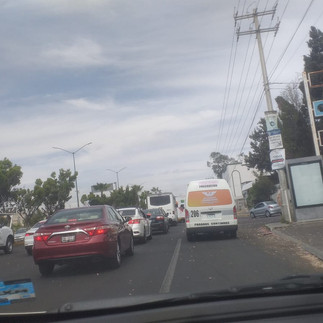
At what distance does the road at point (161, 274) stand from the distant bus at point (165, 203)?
24.4 m

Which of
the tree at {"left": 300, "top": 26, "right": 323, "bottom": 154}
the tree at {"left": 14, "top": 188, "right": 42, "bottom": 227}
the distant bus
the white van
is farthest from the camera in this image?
the tree at {"left": 14, "top": 188, "right": 42, "bottom": 227}

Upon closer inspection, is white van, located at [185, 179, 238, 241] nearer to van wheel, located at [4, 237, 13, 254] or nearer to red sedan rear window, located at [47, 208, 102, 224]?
red sedan rear window, located at [47, 208, 102, 224]

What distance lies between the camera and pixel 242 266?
378 inches

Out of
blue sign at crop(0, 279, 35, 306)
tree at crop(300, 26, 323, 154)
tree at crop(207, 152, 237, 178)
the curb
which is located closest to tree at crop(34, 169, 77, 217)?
tree at crop(300, 26, 323, 154)

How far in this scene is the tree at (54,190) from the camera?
4284 cm

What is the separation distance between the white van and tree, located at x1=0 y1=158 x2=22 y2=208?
2575cm

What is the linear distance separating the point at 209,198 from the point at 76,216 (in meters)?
7.34

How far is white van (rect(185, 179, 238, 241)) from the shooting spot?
16.5 meters

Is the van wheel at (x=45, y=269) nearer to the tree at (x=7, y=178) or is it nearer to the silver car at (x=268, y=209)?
the silver car at (x=268, y=209)

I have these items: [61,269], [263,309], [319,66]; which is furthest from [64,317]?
[319,66]

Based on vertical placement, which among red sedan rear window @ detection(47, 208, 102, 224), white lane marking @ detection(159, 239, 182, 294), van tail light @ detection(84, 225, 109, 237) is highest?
red sedan rear window @ detection(47, 208, 102, 224)

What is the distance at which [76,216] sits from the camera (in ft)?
34.1

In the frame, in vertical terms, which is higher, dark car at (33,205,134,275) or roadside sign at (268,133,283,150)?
roadside sign at (268,133,283,150)

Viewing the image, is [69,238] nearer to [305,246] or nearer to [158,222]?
[305,246]
